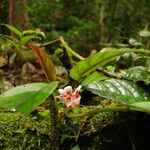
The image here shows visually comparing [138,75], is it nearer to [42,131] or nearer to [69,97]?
[69,97]

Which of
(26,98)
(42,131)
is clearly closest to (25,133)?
(42,131)

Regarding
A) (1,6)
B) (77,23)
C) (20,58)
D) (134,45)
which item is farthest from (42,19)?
(134,45)

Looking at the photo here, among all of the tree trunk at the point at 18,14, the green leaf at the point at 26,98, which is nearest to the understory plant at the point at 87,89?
the green leaf at the point at 26,98

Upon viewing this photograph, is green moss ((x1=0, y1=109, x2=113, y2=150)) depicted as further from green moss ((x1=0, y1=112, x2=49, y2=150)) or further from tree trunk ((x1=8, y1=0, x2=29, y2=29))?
tree trunk ((x1=8, y1=0, x2=29, y2=29))

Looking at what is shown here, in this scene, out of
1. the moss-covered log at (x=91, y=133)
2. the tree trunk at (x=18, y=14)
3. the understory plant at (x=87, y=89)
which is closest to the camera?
the understory plant at (x=87, y=89)

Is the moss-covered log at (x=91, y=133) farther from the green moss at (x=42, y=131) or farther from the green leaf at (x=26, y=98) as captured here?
the green leaf at (x=26, y=98)

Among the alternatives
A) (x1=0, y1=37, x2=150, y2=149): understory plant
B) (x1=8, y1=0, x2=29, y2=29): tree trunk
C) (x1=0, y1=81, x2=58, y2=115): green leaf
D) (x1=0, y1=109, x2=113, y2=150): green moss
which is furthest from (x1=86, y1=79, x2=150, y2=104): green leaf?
(x1=8, y1=0, x2=29, y2=29): tree trunk
